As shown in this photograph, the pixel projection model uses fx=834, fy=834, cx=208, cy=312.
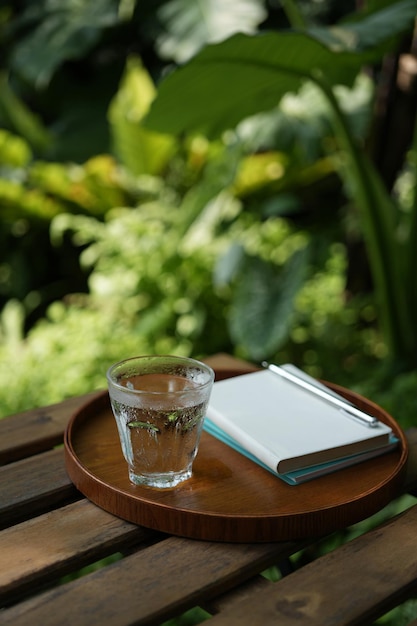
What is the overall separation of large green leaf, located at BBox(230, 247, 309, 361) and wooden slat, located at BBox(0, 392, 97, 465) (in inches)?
40.9

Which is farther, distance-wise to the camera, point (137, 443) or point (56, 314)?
point (56, 314)

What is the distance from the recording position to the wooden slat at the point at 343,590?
713 millimetres

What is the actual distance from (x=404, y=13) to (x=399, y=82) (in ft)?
2.78

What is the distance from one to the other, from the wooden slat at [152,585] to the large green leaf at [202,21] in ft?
7.16

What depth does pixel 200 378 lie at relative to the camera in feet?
3.11

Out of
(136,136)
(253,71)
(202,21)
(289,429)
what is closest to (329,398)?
(289,429)

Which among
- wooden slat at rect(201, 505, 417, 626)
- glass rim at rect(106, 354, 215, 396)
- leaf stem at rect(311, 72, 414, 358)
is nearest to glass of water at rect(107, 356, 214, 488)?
glass rim at rect(106, 354, 215, 396)

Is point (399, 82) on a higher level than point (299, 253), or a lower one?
higher

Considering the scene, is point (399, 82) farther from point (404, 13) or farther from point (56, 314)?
point (56, 314)

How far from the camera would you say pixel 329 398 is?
1.05 metres

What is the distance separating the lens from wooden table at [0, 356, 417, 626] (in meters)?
0.71

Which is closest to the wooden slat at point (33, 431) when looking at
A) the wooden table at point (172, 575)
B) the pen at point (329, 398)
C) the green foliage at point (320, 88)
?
the wooden table at point (172, 575)

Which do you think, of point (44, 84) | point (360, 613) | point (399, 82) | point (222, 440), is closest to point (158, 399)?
point (222, 440)

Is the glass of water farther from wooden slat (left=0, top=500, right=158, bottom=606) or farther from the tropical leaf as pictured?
the tropical leaf
